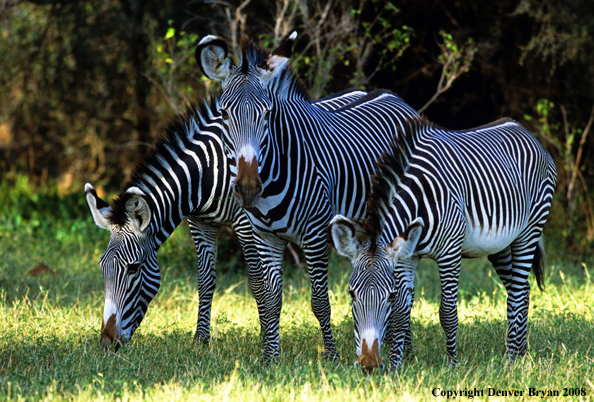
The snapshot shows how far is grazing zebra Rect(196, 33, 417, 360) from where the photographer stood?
4.47 m

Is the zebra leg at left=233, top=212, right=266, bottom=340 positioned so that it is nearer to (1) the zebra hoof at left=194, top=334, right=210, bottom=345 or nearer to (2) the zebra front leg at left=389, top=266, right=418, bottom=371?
(1) the zebra hoof at left=194, top=334, right=210, bottom=345

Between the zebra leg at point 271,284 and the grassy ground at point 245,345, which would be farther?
the zebra leg at point 271,284

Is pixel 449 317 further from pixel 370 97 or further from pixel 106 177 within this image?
pixel 106 177

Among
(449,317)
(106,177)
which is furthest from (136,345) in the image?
(106,177)

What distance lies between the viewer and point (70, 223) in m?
11.2

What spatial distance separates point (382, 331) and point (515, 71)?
803 centimetres

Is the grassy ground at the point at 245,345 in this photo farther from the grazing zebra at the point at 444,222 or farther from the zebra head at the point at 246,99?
the zebra head at the point at 246,99

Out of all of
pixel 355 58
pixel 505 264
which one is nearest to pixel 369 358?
pixel 505 264

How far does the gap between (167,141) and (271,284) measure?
157 centimetres

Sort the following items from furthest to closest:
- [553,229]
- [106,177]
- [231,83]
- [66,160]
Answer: [66,160], [106,177], [553,229], [231,83]

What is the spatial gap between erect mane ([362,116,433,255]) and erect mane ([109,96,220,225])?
171cm

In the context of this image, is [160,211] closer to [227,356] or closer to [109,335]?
[109,335]

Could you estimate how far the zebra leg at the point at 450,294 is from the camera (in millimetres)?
4715

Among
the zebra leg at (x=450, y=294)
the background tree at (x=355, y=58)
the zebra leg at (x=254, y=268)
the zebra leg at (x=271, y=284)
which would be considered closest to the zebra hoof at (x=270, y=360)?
the zebra leg at (x=271, y=284)
